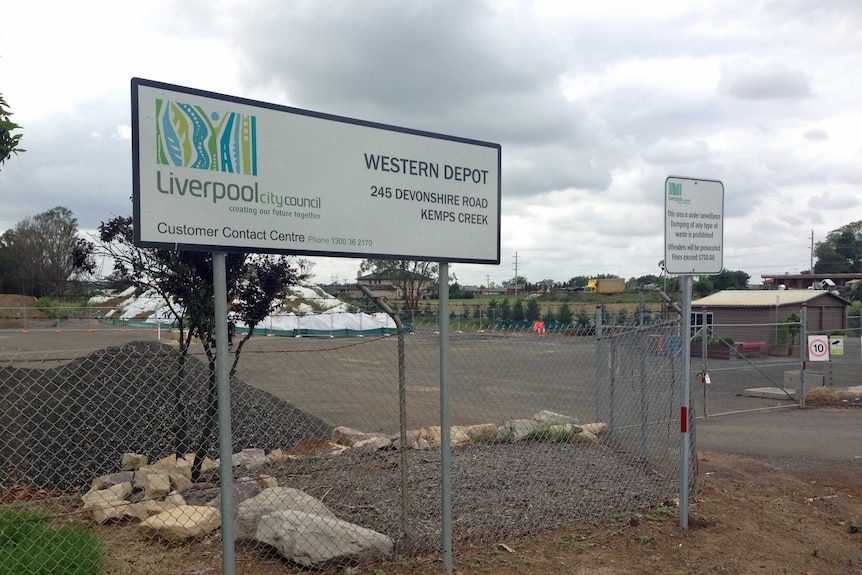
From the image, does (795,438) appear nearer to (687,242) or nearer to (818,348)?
(818,348)

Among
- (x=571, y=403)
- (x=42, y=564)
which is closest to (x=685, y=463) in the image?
(x=42, y=564)

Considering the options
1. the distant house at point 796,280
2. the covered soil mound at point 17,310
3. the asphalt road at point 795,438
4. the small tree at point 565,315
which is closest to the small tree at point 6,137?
the asphalt road at point 795,438

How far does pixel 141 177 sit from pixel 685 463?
4.93 meters

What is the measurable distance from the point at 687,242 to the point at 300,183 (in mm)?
3656

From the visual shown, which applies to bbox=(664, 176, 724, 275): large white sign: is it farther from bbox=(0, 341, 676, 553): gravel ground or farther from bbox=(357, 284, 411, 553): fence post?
bbox=(357, 284, 411, 553): fence post

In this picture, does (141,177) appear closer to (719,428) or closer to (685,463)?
(685,463)

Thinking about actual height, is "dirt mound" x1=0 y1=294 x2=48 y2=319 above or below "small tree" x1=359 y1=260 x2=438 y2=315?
below

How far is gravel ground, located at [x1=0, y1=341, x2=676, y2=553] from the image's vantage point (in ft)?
18.8

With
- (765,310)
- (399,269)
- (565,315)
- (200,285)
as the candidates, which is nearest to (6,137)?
(200,285)

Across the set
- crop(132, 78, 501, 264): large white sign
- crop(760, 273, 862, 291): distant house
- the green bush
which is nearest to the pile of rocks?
the green bush

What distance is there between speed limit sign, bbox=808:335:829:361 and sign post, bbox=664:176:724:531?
11800 mm

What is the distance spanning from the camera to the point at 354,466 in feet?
22.1

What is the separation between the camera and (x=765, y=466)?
29.2ft

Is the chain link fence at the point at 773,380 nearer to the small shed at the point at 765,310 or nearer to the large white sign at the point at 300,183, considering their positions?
the large white sign at the point at 300,183
